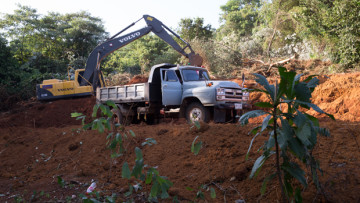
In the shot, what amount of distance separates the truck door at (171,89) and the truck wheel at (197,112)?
60 centimetres

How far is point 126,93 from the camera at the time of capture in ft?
35.8

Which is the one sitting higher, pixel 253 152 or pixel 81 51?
pixel 81 51

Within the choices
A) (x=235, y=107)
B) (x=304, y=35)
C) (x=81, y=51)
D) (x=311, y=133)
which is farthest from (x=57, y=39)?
(x=311, y=133)

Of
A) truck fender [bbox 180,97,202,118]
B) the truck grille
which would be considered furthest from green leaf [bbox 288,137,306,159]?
truck fender [bbox 180,97,202,118]

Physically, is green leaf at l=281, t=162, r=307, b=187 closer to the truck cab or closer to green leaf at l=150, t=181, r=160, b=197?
green leaf at l=150, t=181, r=160, b=197

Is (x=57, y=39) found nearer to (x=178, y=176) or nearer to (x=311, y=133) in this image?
(x=178, y=176)

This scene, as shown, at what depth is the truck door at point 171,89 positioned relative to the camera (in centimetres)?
1009

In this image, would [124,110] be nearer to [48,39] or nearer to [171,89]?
[171,89]

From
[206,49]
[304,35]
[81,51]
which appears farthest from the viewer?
[81,51]

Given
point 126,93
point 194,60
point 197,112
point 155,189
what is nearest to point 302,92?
point 155,189

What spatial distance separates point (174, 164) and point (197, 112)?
4.44m

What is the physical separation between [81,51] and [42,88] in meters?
14.5

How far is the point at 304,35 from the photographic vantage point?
17.8 metres

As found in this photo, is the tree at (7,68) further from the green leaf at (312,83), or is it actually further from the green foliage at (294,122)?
the green leaf at (312,83)
